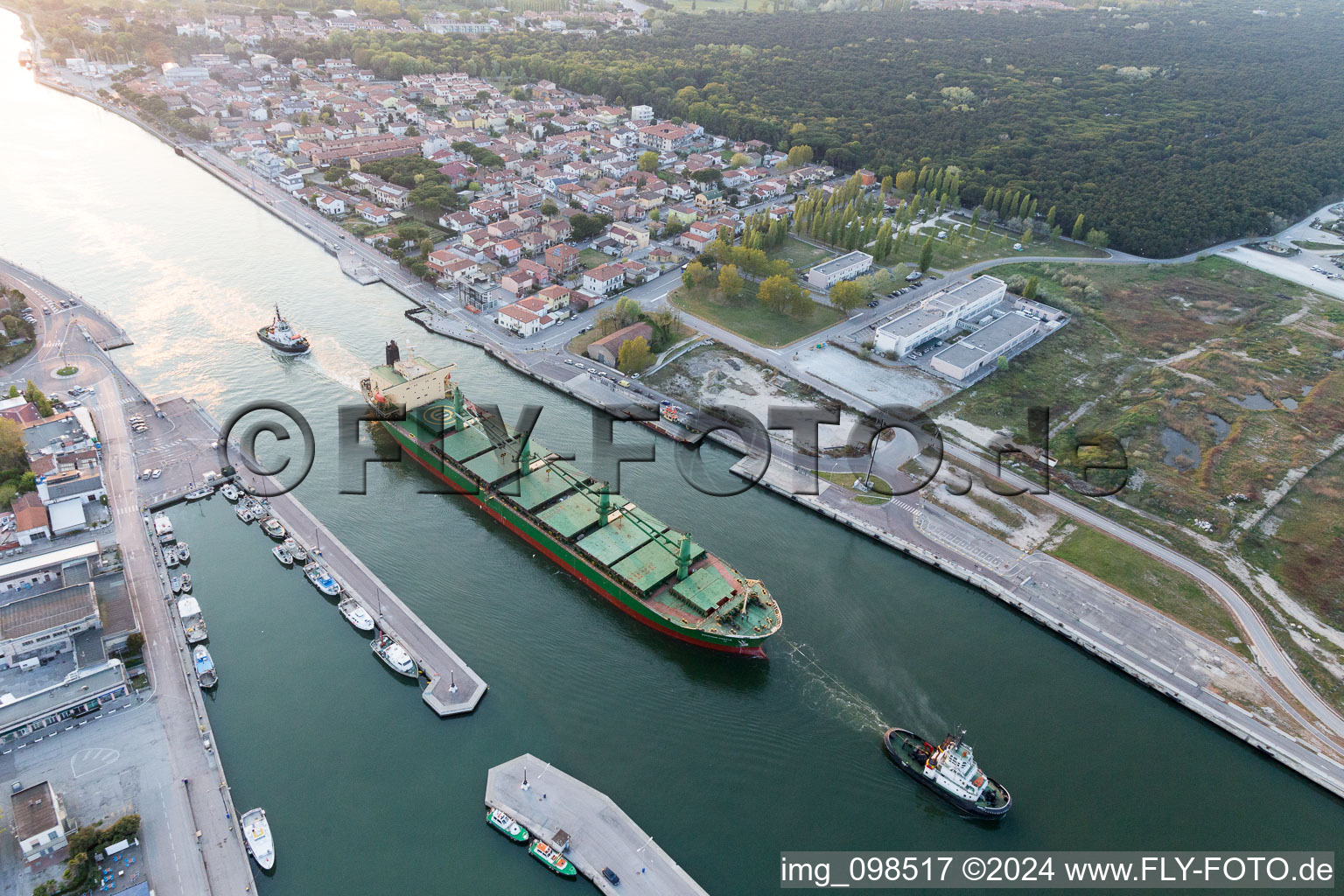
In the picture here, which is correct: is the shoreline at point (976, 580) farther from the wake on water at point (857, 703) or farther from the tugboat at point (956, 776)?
the tugboat at point (956, 776)

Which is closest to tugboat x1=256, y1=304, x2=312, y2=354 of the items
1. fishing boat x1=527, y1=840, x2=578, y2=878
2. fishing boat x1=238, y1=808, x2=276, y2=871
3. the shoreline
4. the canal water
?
the shoreline

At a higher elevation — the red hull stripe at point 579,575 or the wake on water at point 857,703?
the red hull stripe at point 579,575

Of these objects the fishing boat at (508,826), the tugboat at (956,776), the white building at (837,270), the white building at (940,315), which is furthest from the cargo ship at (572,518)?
the white building at (837,270)

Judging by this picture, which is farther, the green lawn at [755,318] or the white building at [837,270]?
the white building at [837,270]

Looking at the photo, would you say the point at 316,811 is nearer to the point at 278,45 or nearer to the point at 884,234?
the point at 884,234

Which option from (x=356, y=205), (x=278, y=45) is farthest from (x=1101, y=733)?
(x=278, y=45)

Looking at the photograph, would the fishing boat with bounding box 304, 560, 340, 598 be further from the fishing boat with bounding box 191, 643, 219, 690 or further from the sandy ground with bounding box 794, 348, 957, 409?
the sandy ground with bounding box 794, 348, 957, 409
